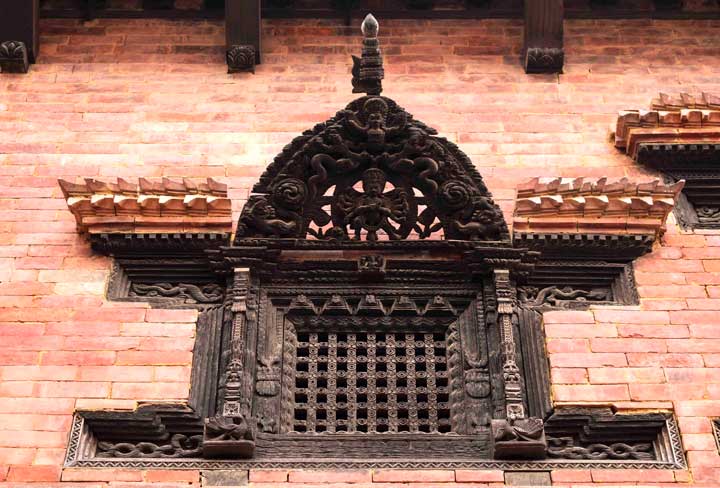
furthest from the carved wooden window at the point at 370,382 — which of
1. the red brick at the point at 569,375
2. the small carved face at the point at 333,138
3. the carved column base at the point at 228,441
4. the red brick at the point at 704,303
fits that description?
the red brick at the point at 704,303

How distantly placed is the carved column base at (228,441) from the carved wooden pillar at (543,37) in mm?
4376

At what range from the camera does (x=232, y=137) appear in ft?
35.1

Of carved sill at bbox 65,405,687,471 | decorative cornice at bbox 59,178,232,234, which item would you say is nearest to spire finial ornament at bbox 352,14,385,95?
decorative cornice at bbox 59,178,232,234

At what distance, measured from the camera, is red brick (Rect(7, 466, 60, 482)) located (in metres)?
8.18

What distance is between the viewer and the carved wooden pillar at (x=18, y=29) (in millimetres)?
11422

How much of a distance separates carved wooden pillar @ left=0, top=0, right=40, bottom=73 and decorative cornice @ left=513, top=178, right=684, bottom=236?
4.07 m

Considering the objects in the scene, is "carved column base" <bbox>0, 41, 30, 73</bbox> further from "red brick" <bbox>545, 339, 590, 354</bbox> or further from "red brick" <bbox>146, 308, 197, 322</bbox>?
"red brick" <bbox>545, 339, 590, 354</bbox>

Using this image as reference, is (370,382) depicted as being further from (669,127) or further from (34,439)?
(669,127)

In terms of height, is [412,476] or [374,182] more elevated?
[374,182]

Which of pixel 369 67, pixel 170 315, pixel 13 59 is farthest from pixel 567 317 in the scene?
pixel 13 59

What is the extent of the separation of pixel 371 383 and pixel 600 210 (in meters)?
1.93

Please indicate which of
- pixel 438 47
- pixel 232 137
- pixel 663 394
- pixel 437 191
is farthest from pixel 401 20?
pixel 663 394

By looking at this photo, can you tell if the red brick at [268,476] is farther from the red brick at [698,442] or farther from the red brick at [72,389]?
the red brick at [698,442]

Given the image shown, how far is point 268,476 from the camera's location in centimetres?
820
